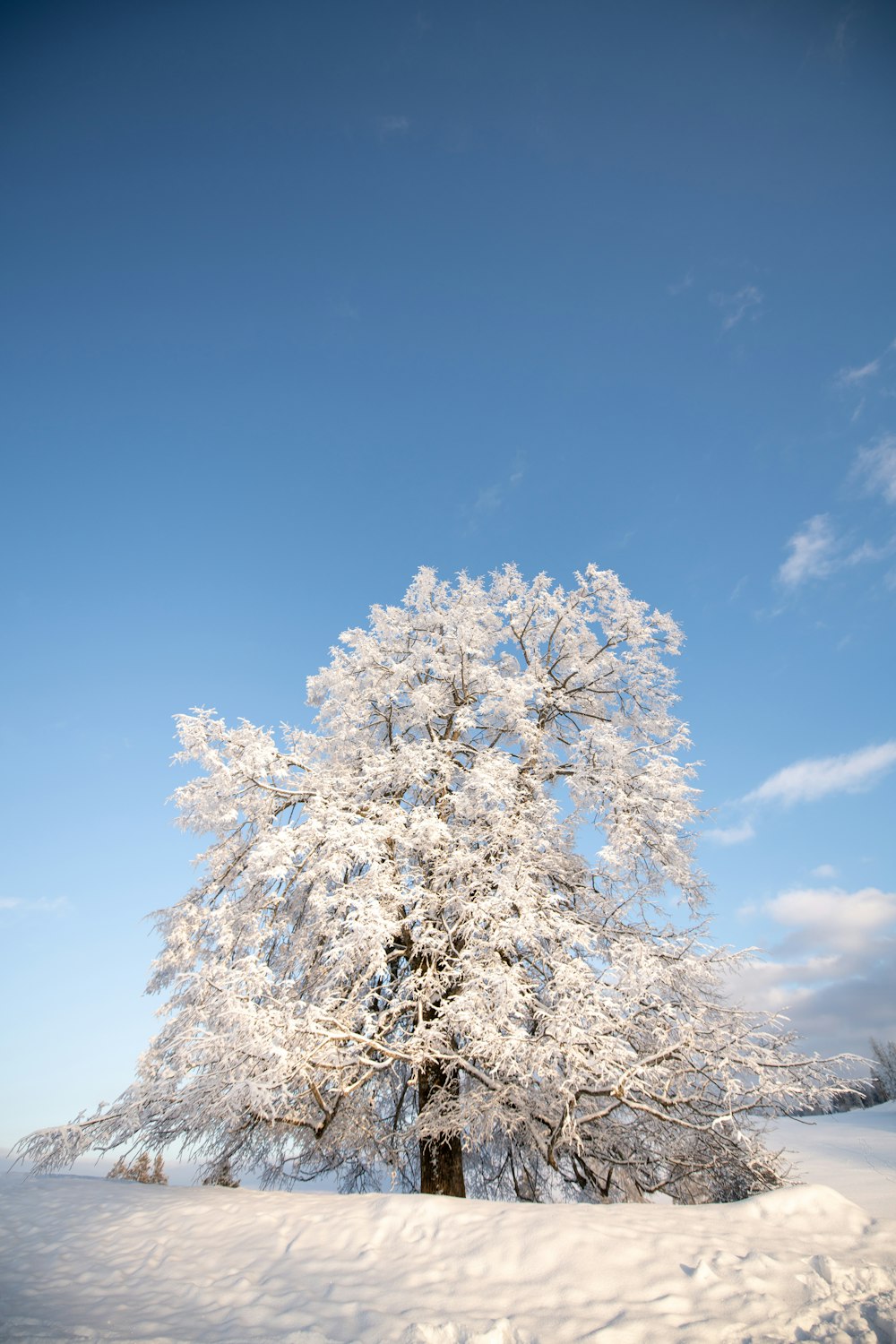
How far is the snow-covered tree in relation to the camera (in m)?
6.09

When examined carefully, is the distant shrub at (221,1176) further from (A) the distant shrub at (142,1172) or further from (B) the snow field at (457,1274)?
(B) the snow field at (457,1274)

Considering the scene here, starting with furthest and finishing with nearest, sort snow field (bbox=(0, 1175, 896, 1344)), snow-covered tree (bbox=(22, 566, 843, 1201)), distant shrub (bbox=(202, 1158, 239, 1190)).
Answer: distant shrub (bbox=(202, 1158, 239, 1190)) → snow-covered tree (bbox=(22, 566, 843, 1201)) → snow field (bbox=(0, 1175, 896, 1344))

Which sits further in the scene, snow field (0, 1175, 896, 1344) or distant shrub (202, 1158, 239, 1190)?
distant shrub (202, 1158, 239, 1190)

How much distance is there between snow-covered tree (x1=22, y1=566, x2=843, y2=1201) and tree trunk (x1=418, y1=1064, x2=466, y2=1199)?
0.03 meters

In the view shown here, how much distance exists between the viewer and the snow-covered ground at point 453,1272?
3158mm

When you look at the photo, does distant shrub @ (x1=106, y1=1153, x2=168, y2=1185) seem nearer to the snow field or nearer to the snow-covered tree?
the snow-covered tree

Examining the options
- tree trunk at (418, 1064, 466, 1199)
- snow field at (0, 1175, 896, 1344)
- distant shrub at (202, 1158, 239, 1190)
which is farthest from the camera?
distant shrub at (202, 1158, 239, 1190)

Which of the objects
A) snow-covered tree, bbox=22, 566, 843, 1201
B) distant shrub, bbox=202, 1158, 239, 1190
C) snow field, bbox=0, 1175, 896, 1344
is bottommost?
snow field, bbox=0, 1175, 896, 1344

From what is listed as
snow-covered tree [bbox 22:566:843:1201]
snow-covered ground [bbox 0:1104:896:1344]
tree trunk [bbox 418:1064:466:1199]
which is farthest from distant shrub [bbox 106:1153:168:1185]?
tree trunk [bbox 418:1064:466:1199]

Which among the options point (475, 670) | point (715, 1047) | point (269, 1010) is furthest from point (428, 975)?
point (475, 670)

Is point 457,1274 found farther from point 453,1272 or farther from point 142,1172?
point 142,1172

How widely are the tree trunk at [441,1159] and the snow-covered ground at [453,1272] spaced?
6.76 feet

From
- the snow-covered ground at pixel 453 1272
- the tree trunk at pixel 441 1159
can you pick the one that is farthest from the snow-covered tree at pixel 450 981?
the snow-covered ground at pixel 453 1272

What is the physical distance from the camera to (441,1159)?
23.8 ft
